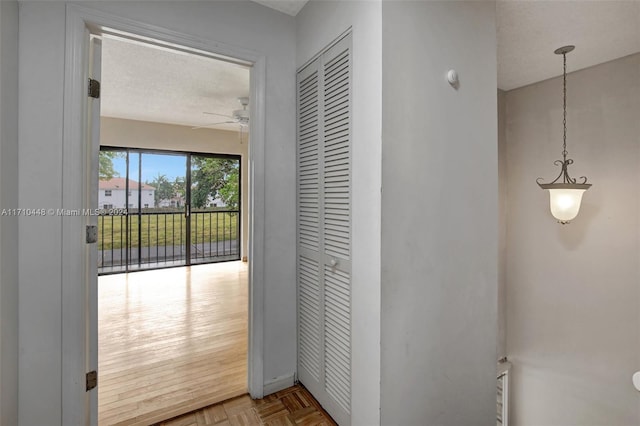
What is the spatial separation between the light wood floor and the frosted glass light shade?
2881 mm

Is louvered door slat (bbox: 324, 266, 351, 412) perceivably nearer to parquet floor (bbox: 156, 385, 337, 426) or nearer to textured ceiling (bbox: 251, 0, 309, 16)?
parquet floor (bbox: 156, 385, 337, 426)

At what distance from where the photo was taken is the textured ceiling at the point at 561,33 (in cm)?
201

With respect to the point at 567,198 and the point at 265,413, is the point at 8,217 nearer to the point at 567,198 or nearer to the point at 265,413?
the point at 265,413

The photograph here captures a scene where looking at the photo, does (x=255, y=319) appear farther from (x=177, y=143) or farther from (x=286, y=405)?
(x=177, y=143)

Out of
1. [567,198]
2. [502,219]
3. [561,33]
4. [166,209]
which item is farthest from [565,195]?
[166,209]

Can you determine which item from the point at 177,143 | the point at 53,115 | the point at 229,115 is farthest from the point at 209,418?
the point at 177,143

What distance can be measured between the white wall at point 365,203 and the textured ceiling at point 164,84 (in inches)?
46.0

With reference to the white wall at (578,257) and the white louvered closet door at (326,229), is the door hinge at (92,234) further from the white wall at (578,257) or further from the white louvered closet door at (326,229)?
the white wall at (578,257)

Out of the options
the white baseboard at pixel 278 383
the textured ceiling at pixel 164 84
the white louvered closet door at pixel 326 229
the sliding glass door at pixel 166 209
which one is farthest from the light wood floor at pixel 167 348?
the textured ceiling at pixel 164 84

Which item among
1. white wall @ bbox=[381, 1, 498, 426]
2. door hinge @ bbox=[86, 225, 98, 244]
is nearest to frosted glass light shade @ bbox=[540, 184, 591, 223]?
white wall @ bbox=[381, 1, 498, 426]

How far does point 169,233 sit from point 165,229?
4.1 inches

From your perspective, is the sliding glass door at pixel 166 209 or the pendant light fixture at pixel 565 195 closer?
the pendant light fixture at pixel 565 195

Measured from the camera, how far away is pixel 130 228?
18.4 feet

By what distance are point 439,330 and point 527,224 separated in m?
2.36
